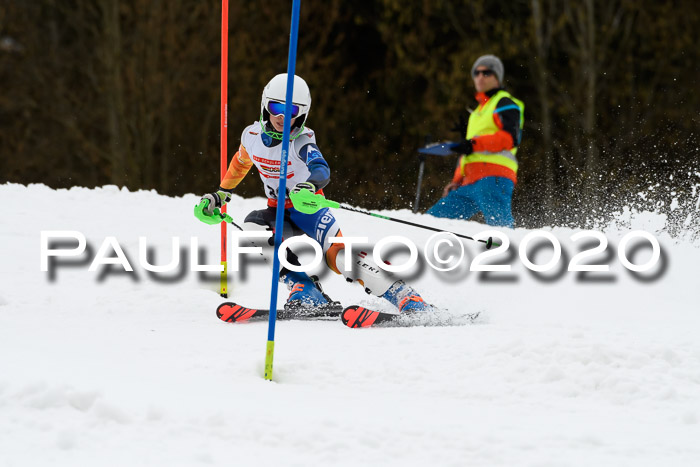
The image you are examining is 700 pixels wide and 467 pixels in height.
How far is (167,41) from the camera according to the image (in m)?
15.4

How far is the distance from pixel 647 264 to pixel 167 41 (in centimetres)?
1083

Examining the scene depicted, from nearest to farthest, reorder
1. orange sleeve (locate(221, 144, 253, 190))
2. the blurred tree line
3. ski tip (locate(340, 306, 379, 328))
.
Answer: ski tip (locate(340, 306, 379, 328)) < orange sleeve (locate(221, 144, 253, 190)) < the blurred tree line

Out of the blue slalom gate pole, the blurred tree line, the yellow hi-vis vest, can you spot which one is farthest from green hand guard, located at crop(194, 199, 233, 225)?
the blurred tree line

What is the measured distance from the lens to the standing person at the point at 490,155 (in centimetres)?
847

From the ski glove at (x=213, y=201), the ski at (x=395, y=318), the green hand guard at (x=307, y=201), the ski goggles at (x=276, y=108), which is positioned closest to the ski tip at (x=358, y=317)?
the ski at (x=395, y=318)

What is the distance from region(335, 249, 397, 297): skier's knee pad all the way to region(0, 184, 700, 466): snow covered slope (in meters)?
0.37

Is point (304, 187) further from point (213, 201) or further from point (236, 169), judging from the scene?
point (236, 169)

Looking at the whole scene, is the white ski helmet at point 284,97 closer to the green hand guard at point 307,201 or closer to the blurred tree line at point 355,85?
the green hand guard at point 307,201

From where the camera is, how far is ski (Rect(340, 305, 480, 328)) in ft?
16.4

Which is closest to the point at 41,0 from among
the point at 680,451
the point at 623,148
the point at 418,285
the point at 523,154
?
the point at 523,154

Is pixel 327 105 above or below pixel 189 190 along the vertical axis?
above

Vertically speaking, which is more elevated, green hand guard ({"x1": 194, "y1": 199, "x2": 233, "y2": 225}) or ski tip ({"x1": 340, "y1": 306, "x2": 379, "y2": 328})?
green hand guard ({"x1": 194, "y1": 199, "x2": 233, "y2": 225})

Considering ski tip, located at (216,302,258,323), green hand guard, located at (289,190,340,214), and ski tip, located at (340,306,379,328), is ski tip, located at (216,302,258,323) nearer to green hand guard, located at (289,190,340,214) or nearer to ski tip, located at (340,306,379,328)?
ski tip, located at (340,306,379,328)

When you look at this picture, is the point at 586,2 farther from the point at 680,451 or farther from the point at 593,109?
the point at 680,451
